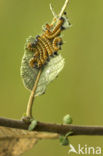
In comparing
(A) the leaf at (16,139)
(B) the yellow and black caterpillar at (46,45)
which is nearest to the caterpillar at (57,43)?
(B) the yellow and black caterpillar at (46,45)

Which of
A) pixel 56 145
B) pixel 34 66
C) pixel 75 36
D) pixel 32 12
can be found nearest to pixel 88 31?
pixel 75 36

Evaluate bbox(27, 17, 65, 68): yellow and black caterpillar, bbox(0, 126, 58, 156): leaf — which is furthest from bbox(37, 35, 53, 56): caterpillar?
bbox(0, 126, 58, 156): leaf

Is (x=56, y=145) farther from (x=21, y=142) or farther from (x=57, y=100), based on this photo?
(x=21, y=142)

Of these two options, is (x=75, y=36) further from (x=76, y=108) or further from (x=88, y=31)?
(x=76, y=108)

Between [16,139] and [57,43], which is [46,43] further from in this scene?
[16,139]

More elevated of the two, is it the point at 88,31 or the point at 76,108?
the point at 88,31

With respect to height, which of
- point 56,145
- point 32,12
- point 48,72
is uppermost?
point 32,12

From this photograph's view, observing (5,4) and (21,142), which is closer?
(21,142)
